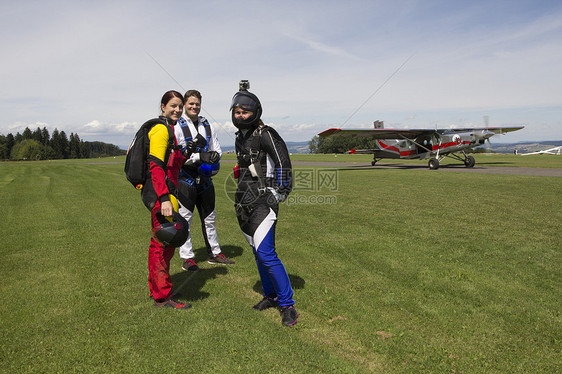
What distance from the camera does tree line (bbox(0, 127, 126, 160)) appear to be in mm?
119000

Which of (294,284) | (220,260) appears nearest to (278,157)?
(294,284)

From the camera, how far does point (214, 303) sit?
3887 mm

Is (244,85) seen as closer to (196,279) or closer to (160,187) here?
(160,187)

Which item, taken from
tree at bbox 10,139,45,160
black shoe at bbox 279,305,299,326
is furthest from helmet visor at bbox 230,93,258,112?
tree at bbox 10,139,45,160

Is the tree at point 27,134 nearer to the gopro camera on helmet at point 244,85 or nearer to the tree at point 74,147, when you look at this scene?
the tree at point 74,147

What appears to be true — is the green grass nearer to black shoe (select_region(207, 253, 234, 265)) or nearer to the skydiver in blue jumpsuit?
black shoe (select_region(207, 253, 234, 265))

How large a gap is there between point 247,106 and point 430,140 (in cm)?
2786

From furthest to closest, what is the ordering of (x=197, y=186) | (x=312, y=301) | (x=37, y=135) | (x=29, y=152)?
(x=37, y=135), (x=29, y=152), (x=197, y=186), (x=312, y=301)

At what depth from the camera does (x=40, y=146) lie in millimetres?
122188

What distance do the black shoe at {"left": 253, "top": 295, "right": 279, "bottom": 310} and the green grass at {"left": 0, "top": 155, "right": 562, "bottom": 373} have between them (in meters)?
0.15

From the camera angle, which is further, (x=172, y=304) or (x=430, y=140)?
(x=430, y=140)

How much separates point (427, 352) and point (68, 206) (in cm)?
1132

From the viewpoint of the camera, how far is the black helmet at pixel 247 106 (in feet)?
11.3

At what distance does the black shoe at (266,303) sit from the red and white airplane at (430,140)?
21836 millimetres
